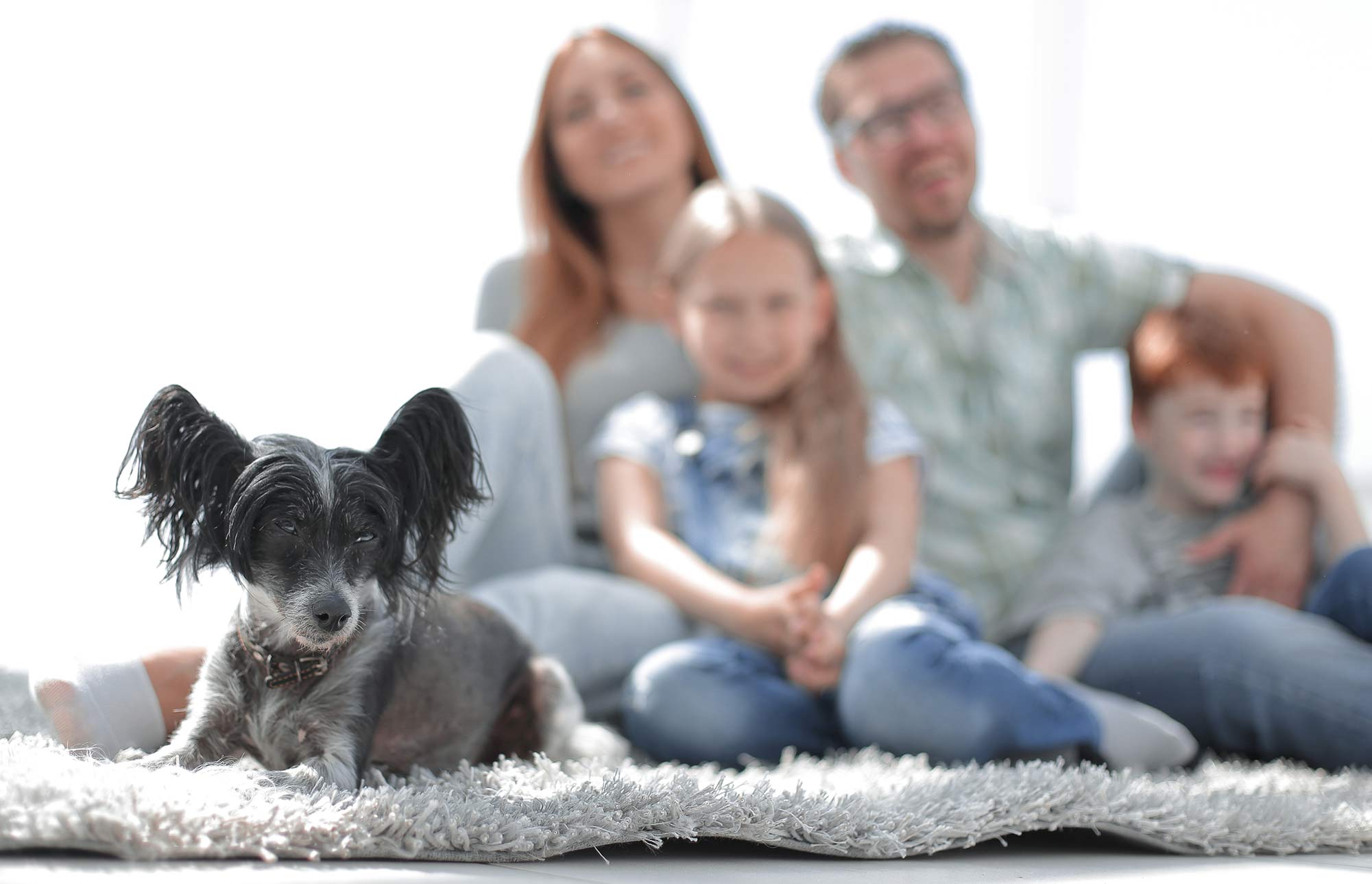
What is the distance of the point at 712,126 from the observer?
326 centimetres

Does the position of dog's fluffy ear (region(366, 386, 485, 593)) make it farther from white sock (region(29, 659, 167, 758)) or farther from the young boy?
the young boy

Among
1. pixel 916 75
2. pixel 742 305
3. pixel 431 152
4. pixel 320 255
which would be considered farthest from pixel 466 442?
pixel 431 152

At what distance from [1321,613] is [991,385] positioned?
682mm

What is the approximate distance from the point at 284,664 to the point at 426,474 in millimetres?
175

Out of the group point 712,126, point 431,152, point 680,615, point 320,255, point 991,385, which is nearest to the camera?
point 320,255

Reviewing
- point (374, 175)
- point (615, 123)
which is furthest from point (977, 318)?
point (374, 175)

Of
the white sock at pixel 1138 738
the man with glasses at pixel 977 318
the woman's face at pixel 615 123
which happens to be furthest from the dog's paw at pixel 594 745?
the woman's face at pixel 615 123

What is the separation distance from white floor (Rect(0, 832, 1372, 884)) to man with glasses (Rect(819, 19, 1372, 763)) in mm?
903

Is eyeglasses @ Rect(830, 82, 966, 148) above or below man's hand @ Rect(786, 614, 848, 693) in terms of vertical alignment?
above

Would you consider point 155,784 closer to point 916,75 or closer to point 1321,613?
point 1321,613

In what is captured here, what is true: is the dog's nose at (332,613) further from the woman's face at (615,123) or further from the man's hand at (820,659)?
the woman's face at (615,123)

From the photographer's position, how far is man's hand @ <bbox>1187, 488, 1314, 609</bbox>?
178 centimetres

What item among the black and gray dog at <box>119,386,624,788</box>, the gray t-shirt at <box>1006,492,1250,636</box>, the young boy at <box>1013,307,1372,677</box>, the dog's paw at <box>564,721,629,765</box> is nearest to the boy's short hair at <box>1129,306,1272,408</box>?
the young boy at <box>1013,307,1372,677</box>

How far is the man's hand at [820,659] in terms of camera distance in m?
1.50
